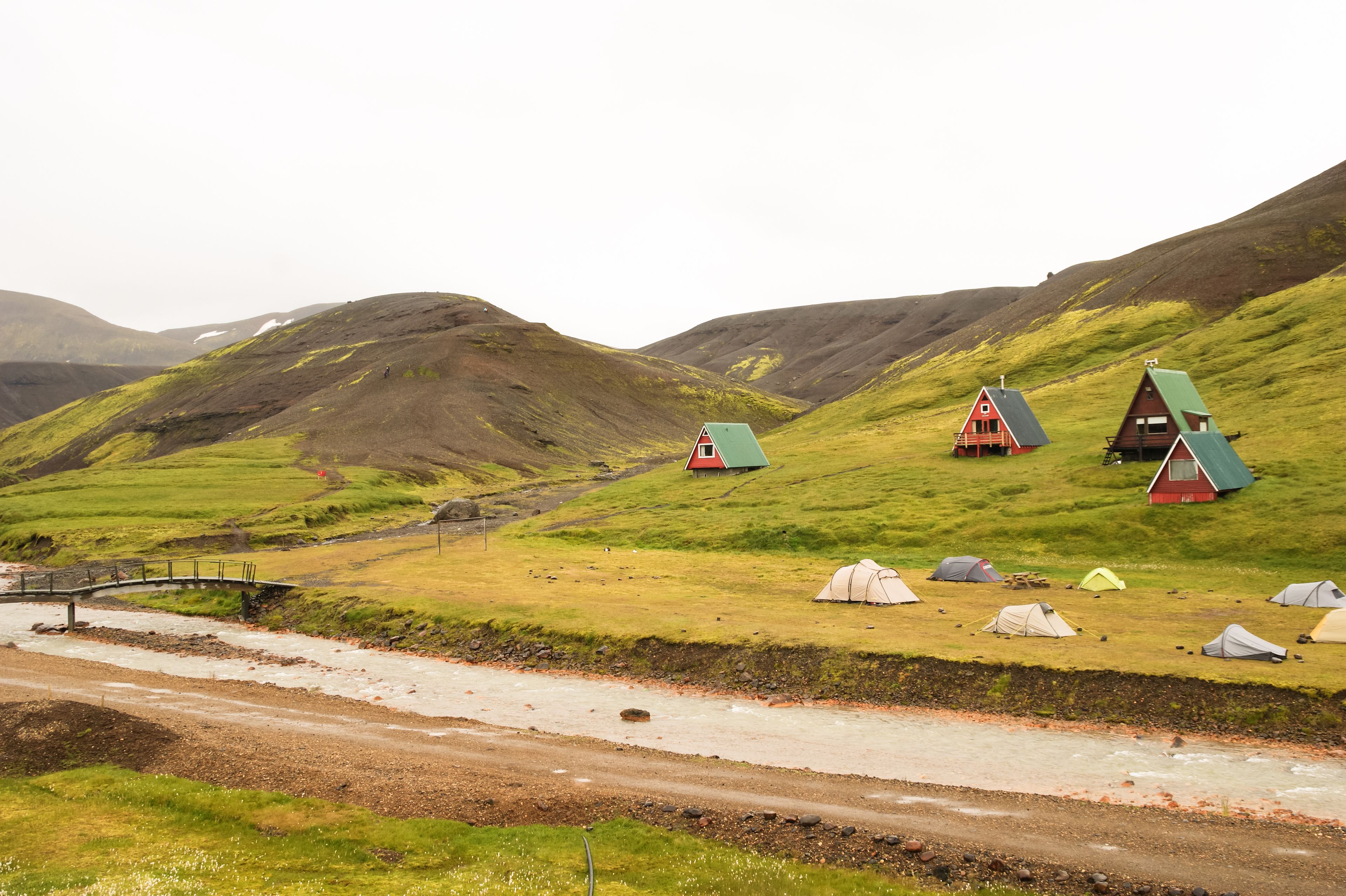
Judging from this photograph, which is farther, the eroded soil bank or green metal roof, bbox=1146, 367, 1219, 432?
green metal roof, bbox=1146, 367, 1219, 432

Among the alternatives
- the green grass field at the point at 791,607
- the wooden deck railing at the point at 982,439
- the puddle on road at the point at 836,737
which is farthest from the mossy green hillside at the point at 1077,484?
the puddle on road at the point at 836,737

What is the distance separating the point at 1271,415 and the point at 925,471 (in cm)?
3572

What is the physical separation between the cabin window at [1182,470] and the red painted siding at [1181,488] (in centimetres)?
13

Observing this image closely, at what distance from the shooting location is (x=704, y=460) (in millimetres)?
119375

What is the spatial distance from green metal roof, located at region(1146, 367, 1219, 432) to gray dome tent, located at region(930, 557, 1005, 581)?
4036 centimetres

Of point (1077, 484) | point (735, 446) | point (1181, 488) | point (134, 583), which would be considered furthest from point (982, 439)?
point (134, 583)

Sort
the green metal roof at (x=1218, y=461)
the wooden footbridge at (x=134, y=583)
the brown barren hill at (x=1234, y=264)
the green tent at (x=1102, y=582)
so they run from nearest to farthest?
the green tent at (x=1102, y=582) → the wooden footbridge at (x=134, y=583) → the green metal roof at (x=1218, y=461) → the brown barren hill at (x=1234, y=264)

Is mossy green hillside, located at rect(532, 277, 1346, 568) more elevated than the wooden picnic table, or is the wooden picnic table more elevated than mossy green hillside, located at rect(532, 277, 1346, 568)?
mossy green hillside, located at rect(532, 277, 1346, 568)

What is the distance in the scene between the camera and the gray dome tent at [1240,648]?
113 feet

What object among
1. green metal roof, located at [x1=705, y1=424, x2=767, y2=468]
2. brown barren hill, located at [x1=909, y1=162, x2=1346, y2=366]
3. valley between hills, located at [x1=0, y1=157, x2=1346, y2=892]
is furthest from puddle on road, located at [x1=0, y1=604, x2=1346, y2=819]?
brown barren hill, located at [x1=909, y1=162, x2=1346, y2=366]

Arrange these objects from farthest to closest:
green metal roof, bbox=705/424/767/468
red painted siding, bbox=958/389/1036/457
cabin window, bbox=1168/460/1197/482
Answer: green metal roof, bbox=705/424/767/468
red painted siding, bbox=958/389/1036/457
cabin window, bbox=1168/460/1197/482

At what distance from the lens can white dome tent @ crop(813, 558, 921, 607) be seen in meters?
50.4

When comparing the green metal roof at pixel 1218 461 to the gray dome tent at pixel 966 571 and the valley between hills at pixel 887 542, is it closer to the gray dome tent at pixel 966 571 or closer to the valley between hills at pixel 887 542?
the valley between hills at pixel 887 542

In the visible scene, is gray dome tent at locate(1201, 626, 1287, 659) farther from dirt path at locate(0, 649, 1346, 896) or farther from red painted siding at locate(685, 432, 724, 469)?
red painted siding at locate(685, 432, 724, 469)
